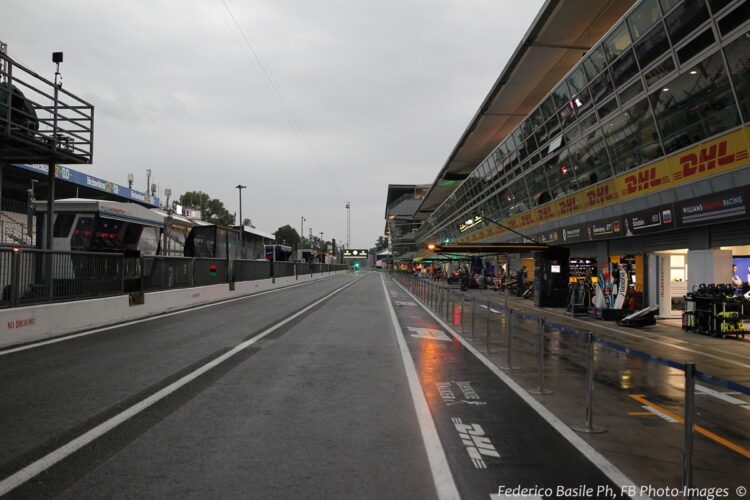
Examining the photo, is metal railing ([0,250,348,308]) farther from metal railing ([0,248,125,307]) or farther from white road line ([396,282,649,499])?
white road line ([396,282,649,499])

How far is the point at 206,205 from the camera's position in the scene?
110625 millimetres

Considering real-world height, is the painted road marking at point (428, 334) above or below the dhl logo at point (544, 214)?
below

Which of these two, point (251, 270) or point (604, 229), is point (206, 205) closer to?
point (251, 270)

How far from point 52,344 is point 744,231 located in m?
16.9

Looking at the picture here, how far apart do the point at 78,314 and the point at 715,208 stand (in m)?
16.5

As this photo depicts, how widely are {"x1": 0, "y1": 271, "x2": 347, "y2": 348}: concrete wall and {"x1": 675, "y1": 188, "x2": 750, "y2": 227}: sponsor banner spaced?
1631 cm

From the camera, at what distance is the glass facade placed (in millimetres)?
12523

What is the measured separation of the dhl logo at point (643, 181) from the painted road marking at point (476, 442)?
44.7 ft

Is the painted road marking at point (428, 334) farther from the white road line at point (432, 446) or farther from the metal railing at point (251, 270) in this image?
the metal railing at point (251, 270)

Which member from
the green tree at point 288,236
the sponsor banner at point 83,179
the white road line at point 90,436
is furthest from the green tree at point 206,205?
the white road line at point 90,436

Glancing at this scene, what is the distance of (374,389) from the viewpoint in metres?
6.96

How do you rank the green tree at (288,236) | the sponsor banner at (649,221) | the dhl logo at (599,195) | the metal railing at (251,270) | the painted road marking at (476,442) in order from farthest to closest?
the green tree at (288,236)
the metal railing at (251,270)
the dhl logo at (599,195)
the sponsor banner at (649,221)
the painted road marking at (476,442)

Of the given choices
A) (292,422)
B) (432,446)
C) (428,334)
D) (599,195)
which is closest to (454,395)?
(432,446)

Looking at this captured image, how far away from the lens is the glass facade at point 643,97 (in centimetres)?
1252
